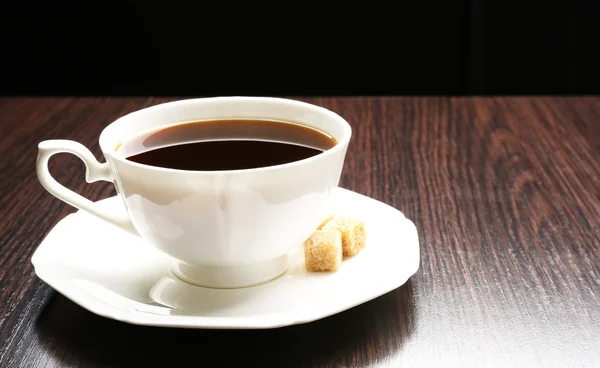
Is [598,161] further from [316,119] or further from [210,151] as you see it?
[210,151]

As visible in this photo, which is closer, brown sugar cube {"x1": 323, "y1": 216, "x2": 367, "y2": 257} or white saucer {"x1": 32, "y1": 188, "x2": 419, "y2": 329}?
white saucer {"x1": 32, "y1": 188, "x2": 419, "y2": 329}
